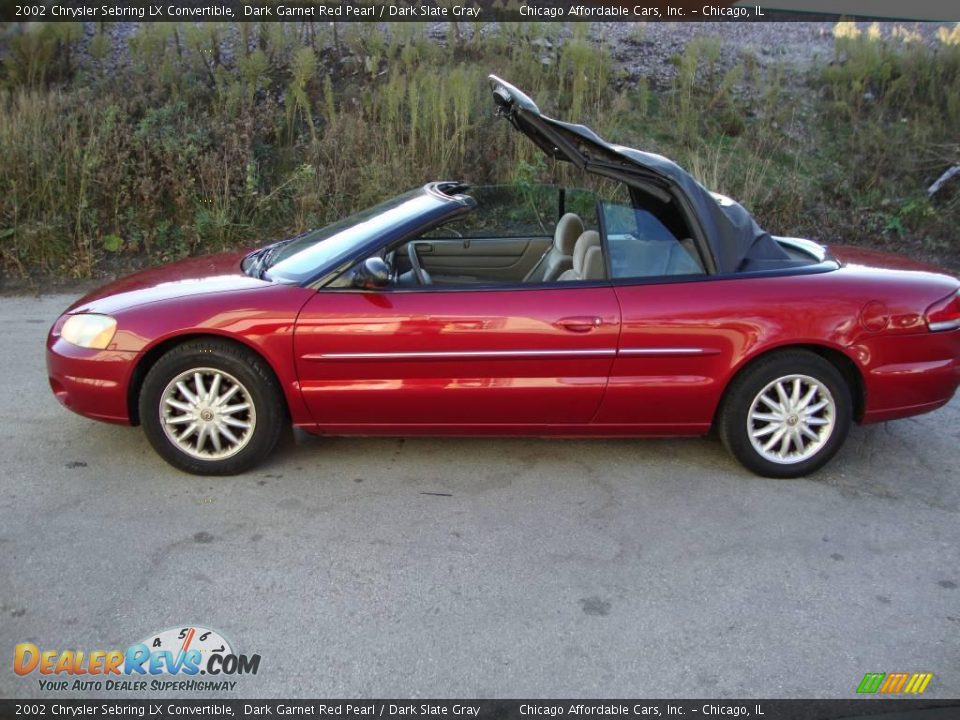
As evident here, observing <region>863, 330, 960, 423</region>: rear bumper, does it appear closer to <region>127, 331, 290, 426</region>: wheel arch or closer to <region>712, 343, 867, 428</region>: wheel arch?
<region>712, 343, 867, 428</region>: wheel arch

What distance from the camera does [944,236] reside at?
9125 millimetres

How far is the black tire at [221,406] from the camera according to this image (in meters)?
4.15

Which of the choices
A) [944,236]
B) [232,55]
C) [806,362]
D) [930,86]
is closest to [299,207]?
[232,55]

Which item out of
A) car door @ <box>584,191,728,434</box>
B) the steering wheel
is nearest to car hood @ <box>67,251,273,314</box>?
the steering wheel

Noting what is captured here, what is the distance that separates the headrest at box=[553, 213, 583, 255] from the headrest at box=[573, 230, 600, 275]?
115 mm

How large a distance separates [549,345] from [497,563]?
1.09 m

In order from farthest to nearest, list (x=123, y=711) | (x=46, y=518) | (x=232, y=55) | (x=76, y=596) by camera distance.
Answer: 1. (x=232, y=55)
2. (x=46, y=518)
3. (x=76, y=596)
4. (x=123, y=711)

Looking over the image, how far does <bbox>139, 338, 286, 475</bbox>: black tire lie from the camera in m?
4.15

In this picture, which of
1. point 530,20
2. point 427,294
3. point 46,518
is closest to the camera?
point 46,518

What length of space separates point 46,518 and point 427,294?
6.38 ft

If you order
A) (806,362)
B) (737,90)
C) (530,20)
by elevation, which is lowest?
(806,362)

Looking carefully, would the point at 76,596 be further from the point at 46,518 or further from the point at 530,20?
the point at 530,20

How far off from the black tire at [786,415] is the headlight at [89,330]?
9.76 feet

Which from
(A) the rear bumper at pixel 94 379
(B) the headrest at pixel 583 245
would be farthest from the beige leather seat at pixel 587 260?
(A) the rear bumper at pixel 94 379
